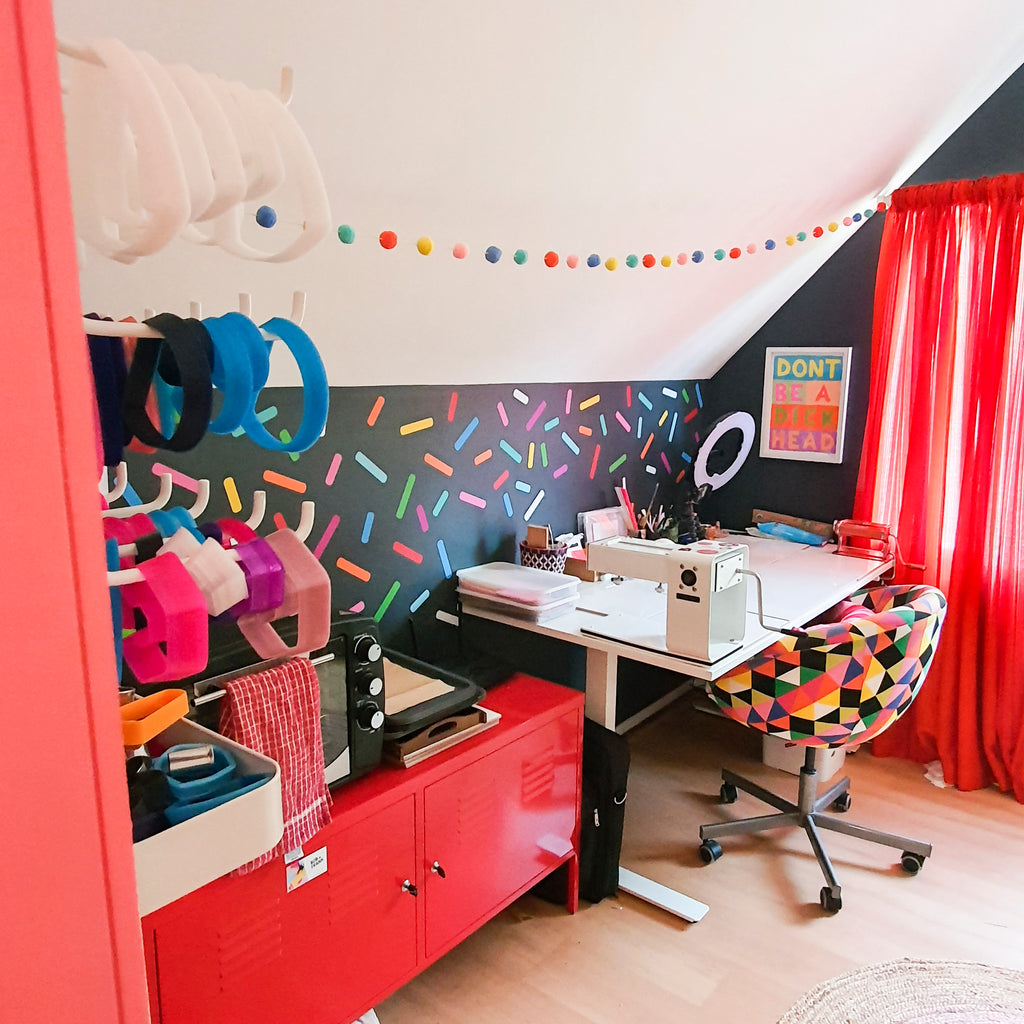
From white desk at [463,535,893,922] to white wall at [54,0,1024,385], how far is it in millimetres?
740

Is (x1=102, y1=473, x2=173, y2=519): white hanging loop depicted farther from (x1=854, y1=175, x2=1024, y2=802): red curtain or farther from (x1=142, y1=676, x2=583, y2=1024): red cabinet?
(x1=854, y1=175, x2=1024, y2=802): red curtain

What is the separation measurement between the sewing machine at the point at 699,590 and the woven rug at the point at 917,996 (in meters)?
0.83

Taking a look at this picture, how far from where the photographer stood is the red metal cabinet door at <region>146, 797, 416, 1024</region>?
4.58ft

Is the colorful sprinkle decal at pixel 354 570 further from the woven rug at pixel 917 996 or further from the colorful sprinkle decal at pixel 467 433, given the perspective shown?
the woven rug at pixel 917 996

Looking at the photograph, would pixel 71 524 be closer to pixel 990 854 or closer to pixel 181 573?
pixel 181 573

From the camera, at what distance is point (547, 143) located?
1.74 m

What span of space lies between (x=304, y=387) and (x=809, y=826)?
2.21 metres

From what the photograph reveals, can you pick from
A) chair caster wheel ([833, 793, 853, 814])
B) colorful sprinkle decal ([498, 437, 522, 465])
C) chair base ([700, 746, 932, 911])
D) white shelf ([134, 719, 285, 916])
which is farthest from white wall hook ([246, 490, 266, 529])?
chair caster wheel ([833, 793, 853, 814])

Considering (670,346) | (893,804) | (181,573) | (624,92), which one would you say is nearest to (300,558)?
(181,573)

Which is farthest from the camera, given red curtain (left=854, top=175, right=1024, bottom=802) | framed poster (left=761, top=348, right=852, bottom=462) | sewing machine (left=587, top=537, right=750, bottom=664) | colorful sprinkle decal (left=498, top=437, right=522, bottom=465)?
framed poster (left=761, top=348, right=852, bottom=462)

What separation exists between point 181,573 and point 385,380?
142 centimetres

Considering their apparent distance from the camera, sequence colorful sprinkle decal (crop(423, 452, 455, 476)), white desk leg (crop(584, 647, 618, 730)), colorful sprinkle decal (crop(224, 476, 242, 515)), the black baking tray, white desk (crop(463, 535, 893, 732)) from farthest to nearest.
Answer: colorful sprinkle decal (crop(423, 452, 455, 476)), white desk leg (crop(584, 647, 618, 730)), white desk (crop(463, 535, 893, 732)), colorful sprinkle decal (crop(224, 476, 242, 515)), the black baking tray

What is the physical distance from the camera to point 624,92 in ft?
5.66

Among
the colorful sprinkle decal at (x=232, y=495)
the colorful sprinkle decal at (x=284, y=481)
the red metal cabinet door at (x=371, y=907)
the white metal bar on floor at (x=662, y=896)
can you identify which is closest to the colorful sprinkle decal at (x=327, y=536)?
the colorful sprinkle decal at (x=284, y=481)
